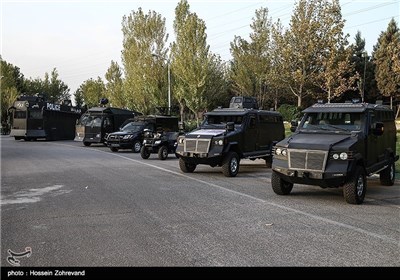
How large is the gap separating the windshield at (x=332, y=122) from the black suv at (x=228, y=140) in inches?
136

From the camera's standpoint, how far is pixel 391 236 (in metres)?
6.51

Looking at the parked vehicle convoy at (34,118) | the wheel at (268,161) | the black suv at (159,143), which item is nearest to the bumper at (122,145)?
the black suv at (159,143)

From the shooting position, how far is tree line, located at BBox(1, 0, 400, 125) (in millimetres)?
31641

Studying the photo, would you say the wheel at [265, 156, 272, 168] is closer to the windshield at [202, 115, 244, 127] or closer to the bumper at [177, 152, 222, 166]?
the windshield at [202, 115, 244, 127]

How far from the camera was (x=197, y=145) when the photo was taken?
13.7 meters

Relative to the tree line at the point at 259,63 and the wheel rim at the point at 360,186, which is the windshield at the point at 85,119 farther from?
the wheel rim at the point at 360,186

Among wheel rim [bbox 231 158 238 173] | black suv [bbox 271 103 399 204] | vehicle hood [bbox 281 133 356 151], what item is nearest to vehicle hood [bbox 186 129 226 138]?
wheel rim [bbox 231 158 238 173]

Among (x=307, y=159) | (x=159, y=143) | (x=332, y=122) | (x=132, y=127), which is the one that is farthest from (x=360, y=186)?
(x=132, y=127)

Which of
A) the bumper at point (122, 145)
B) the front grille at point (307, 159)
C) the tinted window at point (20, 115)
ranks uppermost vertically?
the tinted window at point (20, 115)

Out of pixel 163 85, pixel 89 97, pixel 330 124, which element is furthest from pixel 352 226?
pixel 89 97

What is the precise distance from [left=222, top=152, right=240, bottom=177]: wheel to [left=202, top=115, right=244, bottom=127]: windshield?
156 cm

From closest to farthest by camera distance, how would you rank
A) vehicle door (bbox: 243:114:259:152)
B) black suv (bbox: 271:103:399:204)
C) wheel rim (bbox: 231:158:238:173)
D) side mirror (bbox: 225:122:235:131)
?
1. black suv (bbox: 271:103:399:204)
2. wheel rim (bbox: 231:158:238:173)
3. side mirror (bbox: 225:122:235:131)
4. vehicle door (bbox: 243:114:259:152)

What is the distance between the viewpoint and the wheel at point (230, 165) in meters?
13.4

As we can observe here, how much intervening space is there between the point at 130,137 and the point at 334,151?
16330mm
